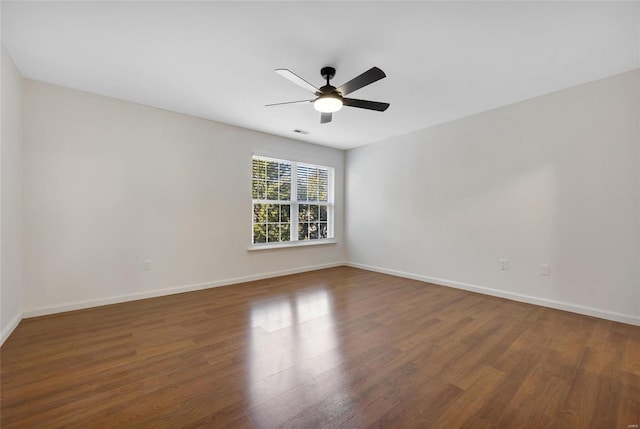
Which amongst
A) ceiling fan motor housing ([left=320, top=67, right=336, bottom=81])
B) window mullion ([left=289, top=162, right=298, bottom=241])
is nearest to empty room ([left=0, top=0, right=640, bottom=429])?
ceiling fan motor housing ([left=320, top=67, right=336, bottom=81])

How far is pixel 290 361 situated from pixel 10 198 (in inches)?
118

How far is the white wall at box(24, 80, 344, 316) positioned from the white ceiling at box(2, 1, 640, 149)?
1.37 ft

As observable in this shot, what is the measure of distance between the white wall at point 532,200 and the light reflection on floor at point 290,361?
2291mm

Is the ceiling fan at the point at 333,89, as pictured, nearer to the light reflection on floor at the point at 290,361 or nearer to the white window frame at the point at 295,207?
the light reflection on floor at the point at 290,361

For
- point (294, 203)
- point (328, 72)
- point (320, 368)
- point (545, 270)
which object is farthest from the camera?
point (294, 203)

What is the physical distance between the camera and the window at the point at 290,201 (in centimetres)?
471

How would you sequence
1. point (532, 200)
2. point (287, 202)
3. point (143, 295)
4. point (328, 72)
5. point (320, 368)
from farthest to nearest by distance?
point (287, 202), point (143, 295), point (532, 200), point (328, 72), point (320, 368)

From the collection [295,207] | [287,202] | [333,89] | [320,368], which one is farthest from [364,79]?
[295,207]

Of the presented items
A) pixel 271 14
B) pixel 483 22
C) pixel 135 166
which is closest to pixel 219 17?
pixel 271 14

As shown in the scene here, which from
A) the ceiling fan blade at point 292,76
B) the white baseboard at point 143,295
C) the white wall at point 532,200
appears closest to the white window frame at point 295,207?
the white baseboard at point 143,295

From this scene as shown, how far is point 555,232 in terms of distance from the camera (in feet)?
10.3

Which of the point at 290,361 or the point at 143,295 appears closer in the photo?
the point at 290,361

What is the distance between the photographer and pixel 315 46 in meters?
2.26

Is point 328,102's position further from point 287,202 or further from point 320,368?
point 287,202
